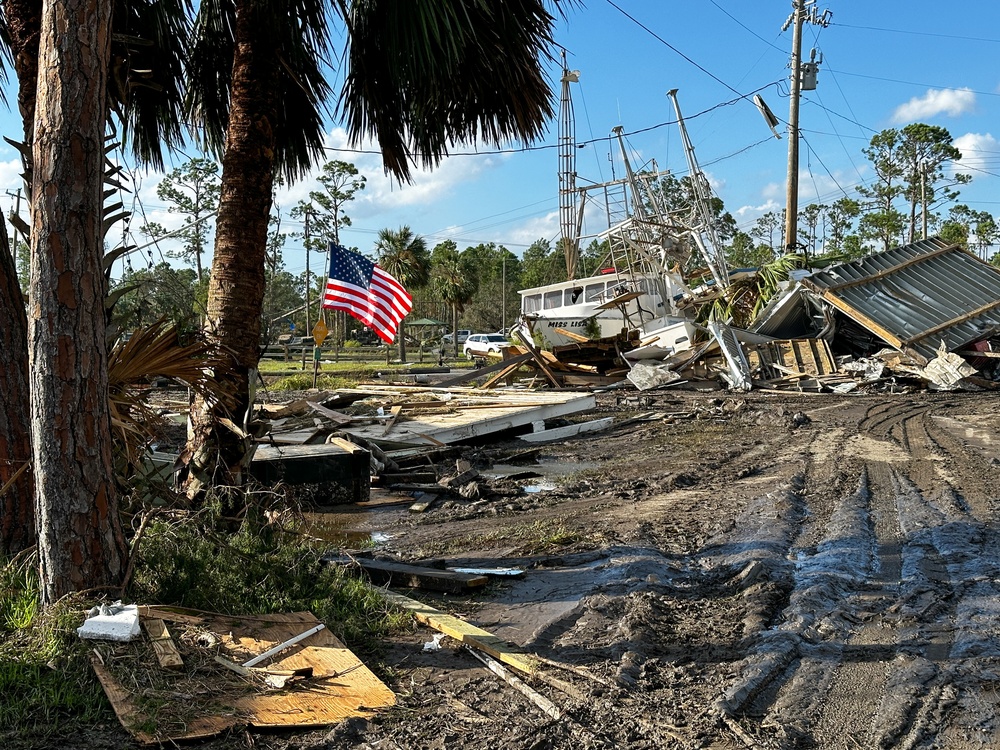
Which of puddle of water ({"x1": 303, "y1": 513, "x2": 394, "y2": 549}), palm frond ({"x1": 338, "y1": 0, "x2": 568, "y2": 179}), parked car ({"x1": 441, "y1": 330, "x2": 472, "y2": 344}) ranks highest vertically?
palm frond ({"x1": 338, "y1": 0, "x2": 568, "y2": 179})

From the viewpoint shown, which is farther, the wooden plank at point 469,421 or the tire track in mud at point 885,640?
the wooden plank at point 469,421

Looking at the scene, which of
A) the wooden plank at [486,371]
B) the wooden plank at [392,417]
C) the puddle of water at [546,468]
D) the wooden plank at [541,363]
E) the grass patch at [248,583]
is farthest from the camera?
the wooden plank at [541,363]

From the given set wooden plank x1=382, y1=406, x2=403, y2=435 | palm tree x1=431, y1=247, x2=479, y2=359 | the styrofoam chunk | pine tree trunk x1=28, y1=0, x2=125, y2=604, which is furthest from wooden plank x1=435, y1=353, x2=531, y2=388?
palm tree x1=431, y1=247, x2=479, y2=359

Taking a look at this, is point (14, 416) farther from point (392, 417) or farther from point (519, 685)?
point (392, 417)

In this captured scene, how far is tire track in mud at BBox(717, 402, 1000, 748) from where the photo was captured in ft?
11.0

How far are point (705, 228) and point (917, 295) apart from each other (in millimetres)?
6723

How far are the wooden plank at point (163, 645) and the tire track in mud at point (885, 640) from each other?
2.45 meters

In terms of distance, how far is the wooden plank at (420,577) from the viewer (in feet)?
17.5

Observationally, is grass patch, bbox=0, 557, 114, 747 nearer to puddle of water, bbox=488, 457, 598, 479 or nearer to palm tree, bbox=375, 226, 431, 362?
puddle of water, bbox=488, 457, 598, 479

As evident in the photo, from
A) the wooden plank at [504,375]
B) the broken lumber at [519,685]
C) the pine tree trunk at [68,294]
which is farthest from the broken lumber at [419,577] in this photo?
the wooden plank at [504,375]

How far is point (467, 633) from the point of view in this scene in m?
4.38

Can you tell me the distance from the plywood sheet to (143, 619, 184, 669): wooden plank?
1.7 inches

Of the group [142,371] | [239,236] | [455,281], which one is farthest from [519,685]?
[455,281]

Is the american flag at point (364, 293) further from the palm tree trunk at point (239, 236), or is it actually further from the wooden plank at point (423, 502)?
the palm tree trunk at point (239, 236)
